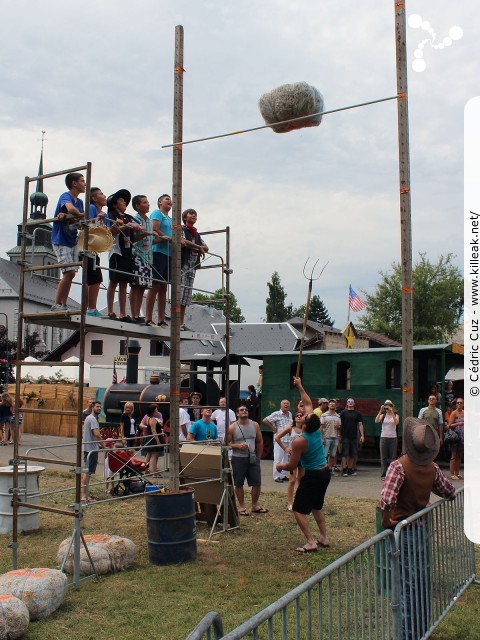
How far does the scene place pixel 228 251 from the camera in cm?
1038

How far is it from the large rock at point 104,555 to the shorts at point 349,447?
8976 mm

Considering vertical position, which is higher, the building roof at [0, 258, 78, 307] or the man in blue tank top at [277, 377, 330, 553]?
the building roof at [0, 258, 78, 307]

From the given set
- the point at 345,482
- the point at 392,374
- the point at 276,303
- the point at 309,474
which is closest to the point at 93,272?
the point at 309,474

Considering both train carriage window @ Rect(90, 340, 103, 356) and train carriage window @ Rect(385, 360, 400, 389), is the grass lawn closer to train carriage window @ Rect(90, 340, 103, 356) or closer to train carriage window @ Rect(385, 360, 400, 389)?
train carriage window @ Rect(385, 360, 400, 389)

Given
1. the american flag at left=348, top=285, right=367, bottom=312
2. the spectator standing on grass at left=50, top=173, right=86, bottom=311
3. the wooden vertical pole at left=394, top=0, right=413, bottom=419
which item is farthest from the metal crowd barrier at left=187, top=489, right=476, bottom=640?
the american flag at left=348, top=285, right=367, bottom=312

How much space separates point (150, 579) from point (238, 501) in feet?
13.2

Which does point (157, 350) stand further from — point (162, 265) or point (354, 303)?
point (162, 265)

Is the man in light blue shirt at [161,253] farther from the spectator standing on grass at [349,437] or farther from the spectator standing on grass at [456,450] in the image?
the spectator standing on grass at [456,450]

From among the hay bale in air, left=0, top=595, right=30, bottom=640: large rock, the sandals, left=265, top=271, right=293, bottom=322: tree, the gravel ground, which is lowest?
the gravel ground

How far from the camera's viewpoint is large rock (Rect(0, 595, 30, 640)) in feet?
19.1

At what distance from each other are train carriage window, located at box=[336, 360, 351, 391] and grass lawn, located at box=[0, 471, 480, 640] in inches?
339

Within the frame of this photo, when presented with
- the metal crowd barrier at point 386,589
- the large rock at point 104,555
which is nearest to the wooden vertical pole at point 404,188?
the metal crowd barrier at point 386,589

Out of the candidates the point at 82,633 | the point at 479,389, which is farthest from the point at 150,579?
the point at 479,389

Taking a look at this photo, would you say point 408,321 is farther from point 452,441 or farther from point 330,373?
point 330,373
